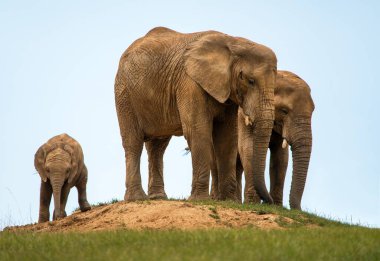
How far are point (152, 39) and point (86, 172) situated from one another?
716cm

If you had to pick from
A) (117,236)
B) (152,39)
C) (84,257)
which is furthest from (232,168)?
(84,257)

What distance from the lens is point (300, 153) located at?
23500 millimetres

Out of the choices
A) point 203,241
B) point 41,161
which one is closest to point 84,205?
point 41,161

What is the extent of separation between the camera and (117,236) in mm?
15461

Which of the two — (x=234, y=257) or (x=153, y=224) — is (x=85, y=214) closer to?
(x=153, y=224)

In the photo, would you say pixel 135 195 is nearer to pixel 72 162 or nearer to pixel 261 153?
pixel 261 153

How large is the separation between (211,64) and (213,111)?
3.51 ft

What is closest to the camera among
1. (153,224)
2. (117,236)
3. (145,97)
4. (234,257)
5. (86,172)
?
(234,257)

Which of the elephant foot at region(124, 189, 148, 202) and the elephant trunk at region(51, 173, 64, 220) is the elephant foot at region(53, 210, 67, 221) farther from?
the elephant foot at region(124, 189, 148, 202)

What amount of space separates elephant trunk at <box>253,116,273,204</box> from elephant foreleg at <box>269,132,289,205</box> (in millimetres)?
3252

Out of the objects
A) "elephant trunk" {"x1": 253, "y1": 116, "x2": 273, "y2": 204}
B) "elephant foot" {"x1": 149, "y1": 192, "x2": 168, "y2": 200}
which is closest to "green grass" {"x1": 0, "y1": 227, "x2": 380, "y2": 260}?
"elephant trunk" {"x1": 253, "y1": 116, "x2": 273, "y2": 204}

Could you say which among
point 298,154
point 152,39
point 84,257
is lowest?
point 84,257

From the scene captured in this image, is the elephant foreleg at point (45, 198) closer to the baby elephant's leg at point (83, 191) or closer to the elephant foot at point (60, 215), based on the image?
the elephant foot at point (60, 215)

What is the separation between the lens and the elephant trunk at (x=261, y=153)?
2106 cm
